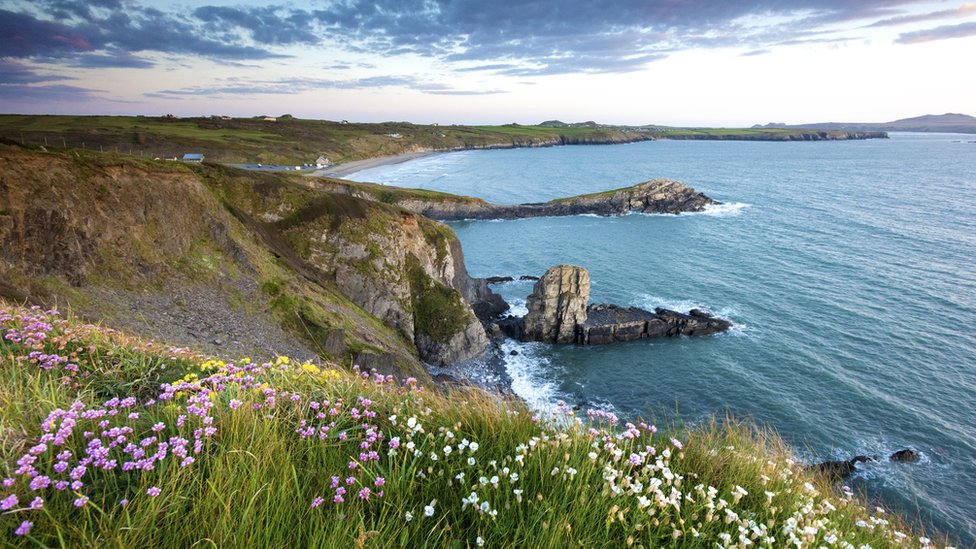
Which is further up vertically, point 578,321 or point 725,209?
point 725,209

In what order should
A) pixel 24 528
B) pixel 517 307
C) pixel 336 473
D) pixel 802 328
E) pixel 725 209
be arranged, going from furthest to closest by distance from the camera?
pixel 725 209 → pixel 517 307 → pixel 802 328 → pixel 336 473 → pixel 24 528

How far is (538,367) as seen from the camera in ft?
156

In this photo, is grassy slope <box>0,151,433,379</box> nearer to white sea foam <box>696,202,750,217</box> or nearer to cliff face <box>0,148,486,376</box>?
cliff face <box>0,148,486,376</box>

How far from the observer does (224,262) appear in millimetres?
35812

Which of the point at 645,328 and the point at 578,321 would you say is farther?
the point at 578,321

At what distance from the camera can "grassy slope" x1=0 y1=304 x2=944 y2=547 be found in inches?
149

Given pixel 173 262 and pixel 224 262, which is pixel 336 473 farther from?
pixel 224 262

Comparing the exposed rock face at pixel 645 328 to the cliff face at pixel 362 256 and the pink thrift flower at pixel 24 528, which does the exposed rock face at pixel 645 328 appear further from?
the pink thrift flower at pixel 24 528

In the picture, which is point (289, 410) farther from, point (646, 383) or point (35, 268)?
point (646, 383)

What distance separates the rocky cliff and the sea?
18.0 feet

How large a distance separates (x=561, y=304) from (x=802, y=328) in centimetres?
2502

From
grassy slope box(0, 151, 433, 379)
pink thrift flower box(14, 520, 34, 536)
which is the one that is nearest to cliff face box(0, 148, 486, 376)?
grassy slope box(0, 151, 433, 379)

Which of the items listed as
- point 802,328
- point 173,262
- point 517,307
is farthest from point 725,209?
point 173,262

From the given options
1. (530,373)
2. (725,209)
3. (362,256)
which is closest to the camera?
(530,373)
